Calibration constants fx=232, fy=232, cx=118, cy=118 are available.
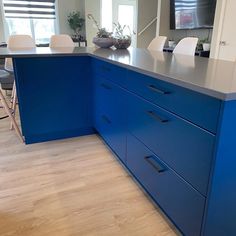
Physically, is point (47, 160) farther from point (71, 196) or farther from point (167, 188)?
point (167, 188)

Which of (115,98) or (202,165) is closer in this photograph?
(202,165)

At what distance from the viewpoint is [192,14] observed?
4449 mm

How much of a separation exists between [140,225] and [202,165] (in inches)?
24.9

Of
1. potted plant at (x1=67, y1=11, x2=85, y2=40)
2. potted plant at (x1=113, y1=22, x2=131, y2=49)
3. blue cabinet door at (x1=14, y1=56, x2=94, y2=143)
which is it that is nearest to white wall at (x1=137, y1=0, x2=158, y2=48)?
potted plant at (x1=67, y1=11, x2=85, y2=40)

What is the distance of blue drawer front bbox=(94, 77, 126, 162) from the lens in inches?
68.4

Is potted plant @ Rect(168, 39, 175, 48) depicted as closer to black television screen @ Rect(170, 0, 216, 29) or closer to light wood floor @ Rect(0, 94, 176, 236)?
black television screen @ Rect(170, 0, 216, 29)

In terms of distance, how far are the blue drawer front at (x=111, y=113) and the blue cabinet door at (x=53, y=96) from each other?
0.19 m

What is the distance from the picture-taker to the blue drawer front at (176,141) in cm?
94

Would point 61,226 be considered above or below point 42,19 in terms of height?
below

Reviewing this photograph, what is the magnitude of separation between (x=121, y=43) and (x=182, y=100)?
173cm

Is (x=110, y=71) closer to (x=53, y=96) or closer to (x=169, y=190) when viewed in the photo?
(x=53, y=96)

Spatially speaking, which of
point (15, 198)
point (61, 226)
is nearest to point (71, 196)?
point (61, 226)

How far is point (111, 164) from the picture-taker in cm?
200

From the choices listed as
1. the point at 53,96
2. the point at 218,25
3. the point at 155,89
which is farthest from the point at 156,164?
the point at 218,25
